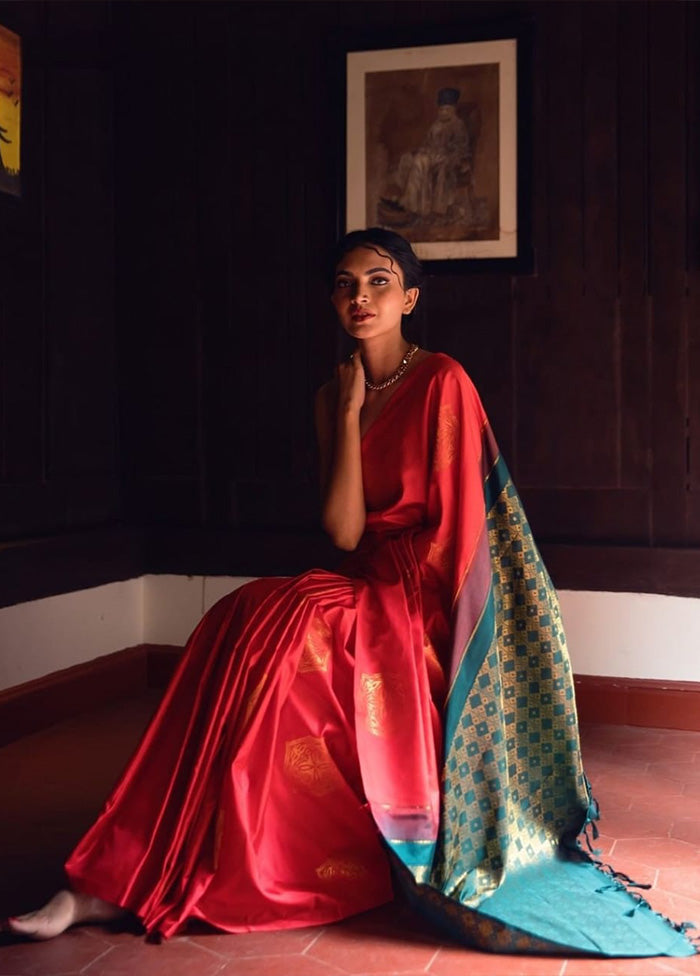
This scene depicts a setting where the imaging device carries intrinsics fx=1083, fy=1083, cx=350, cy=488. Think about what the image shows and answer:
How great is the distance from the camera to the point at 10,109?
3.65 meters

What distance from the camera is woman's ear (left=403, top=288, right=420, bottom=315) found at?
272 cm

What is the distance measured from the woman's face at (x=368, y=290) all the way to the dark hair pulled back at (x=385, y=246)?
10mm

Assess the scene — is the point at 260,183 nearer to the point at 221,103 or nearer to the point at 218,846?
the point at 221,103

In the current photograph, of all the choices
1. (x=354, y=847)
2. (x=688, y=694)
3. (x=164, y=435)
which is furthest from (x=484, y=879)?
(x=164, y=435)

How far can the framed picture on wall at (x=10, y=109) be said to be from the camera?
361 cm

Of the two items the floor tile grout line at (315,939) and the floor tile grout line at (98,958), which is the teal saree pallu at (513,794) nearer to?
the floor tile grout line at (315,939)

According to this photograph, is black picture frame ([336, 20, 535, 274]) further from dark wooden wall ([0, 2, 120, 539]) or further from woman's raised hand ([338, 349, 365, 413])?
woman's raised hand ([338, 349, 365, 413])

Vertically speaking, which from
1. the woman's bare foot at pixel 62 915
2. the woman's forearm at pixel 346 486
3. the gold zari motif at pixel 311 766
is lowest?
the woman's bare foot at pixel 62 915

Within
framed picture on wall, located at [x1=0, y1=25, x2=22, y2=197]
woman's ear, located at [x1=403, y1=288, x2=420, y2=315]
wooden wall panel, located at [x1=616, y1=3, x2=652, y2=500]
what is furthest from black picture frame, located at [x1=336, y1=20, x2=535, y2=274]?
woman's ear, located at [x1=403, y1=288, x2=420, y2=315]

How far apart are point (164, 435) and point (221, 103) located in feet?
4.42

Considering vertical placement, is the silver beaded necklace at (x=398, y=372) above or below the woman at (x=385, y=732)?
above

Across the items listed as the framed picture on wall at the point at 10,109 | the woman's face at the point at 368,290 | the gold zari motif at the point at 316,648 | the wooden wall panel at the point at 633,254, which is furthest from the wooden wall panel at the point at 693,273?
the framed picture on wall at the point at 10,109

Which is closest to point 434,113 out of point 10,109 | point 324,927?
point 10,109

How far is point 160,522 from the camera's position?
176 inches
